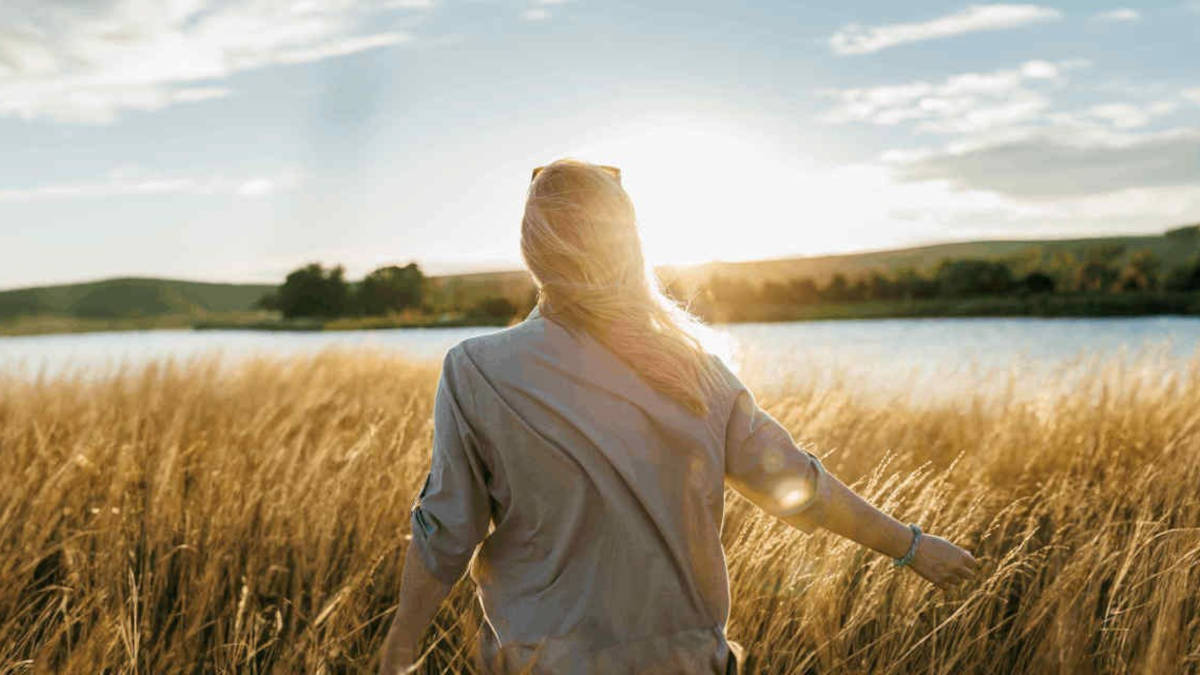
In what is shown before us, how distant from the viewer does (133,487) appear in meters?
3.93

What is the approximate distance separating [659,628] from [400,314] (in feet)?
83.5

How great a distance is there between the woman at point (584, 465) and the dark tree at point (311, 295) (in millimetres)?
37347

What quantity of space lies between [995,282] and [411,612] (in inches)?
2029

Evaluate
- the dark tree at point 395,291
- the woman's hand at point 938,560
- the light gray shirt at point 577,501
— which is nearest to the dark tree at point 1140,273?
the dark tree at point 395,291

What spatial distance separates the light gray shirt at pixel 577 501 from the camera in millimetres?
1562

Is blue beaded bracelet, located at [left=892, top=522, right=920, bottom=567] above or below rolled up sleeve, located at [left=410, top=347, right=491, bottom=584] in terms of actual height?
below

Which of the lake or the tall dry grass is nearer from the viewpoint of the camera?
the tall dry grass

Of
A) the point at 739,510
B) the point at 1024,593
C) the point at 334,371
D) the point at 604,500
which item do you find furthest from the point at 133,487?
the point at 334,371

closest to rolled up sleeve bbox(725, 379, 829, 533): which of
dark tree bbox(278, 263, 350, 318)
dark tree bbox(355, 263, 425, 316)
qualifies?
dark tree bbox(355, 263, 425, 316)

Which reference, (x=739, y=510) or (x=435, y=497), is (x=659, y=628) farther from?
(x=739, y=510)

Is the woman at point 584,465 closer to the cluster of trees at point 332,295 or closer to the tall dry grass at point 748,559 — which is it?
the tall dry grass at point 748,559

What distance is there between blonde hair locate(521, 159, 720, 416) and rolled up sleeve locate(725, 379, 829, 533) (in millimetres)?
130

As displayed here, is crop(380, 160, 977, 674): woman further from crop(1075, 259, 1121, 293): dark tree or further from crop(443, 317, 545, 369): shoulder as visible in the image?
crop(1075, 259, 1121, 293): dark tree

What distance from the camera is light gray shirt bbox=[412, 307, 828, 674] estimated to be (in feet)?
5.12
